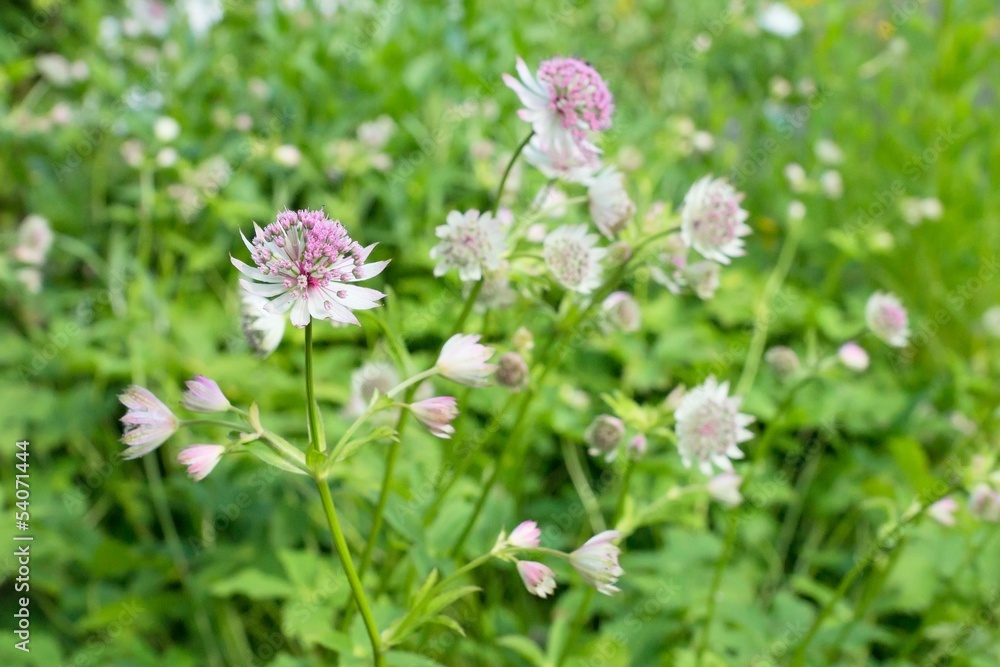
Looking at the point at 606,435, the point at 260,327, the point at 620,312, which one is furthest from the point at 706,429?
the point at 260,327

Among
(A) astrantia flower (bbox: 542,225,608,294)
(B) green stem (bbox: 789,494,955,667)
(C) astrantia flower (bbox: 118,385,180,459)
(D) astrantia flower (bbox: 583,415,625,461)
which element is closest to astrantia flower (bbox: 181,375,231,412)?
(C) astrantia flower (bbox: 118,385,180,459)

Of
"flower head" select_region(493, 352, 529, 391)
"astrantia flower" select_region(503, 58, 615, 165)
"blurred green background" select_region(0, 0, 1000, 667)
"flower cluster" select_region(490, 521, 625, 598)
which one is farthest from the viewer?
"blurred green background" select_region(0, 0, 1000, 667)

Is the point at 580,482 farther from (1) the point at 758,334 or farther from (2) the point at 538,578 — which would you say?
(2) the point at 538,578

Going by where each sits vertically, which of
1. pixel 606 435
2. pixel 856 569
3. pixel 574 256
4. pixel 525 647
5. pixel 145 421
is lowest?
pixel 525 647

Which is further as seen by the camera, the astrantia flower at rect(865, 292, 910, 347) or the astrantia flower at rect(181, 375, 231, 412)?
the astrantia flower at rect(865, 292, 910, 347)

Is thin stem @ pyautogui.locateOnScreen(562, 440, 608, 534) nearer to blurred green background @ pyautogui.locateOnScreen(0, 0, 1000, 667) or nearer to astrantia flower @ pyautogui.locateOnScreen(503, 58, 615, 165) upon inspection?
blurred green background @ pyautogui.locateOnScreen(0, 0, 1000, 667)

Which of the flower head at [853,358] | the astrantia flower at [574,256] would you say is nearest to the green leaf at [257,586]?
the astrantia flower at [574,256]
